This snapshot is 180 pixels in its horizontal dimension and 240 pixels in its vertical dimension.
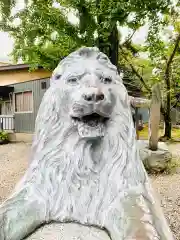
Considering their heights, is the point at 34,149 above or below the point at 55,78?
below

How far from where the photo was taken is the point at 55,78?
2041mm

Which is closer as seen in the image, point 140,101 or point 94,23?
point 94,23

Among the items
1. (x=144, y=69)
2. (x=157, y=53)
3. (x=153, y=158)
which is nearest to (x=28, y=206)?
(x=153, y=158)

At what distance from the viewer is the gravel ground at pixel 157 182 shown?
4.75 meters

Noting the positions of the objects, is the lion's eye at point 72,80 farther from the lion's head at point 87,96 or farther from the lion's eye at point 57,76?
the lion's eye at point 57,76

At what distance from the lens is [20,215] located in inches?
64.0

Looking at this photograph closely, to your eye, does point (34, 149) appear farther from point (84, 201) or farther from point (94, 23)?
point (94, 23)

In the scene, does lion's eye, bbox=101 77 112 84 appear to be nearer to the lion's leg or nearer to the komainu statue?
the komainu statue

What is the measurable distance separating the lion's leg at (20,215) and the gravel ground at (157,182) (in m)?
2.63

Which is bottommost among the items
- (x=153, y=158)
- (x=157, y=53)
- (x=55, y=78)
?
(x=153, y=158)

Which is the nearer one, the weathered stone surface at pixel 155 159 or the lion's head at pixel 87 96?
the lion's head at pixel 87 96

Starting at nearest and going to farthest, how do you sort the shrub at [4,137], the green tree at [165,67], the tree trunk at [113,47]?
the tree trunk at [113,47]
the green tree at [165,67]
the shrub at [4,137]

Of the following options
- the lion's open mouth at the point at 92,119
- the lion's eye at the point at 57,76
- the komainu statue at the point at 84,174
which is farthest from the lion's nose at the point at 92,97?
the lion's eye at the point at 57,76

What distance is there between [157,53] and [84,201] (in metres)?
7.56
